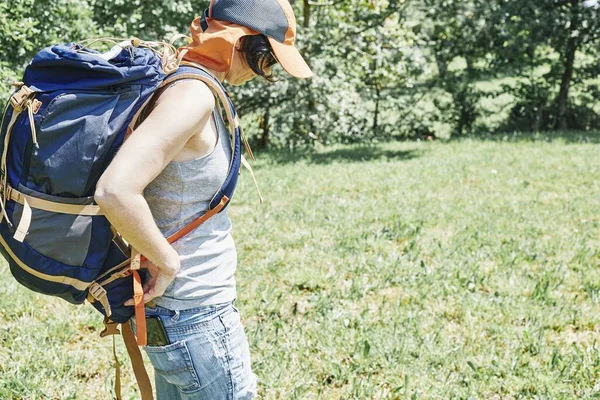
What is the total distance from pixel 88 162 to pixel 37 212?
18 cm

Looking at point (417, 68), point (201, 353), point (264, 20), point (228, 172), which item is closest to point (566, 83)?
point (417, 68)

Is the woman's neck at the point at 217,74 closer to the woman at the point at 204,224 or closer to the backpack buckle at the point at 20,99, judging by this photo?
the woman at the point at 204,224

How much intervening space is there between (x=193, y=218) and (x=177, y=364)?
0.39 m

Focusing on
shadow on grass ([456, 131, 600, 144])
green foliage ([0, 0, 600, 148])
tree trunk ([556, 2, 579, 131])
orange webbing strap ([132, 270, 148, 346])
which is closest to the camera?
orange webbing strap ([132, 270, 148, 346])

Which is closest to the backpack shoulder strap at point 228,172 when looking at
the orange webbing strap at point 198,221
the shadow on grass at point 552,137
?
the orange webbing strap at point 198,221

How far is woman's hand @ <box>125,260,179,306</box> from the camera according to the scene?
5.22 feet

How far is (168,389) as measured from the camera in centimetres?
204

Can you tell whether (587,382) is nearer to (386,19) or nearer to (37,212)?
(37,212)

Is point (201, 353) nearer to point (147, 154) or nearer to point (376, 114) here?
point (147, 154)

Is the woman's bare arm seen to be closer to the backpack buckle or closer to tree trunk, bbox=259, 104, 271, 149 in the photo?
the backpack buckle

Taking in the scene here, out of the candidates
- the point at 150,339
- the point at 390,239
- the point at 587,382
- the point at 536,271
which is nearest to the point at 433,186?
the point at 390,239

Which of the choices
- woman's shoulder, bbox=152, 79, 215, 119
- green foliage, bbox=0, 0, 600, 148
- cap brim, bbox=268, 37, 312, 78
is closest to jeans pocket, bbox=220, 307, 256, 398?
woman's shoulder, bbox=152, 79, 215, 119

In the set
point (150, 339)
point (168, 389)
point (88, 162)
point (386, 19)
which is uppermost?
point (386, 19)

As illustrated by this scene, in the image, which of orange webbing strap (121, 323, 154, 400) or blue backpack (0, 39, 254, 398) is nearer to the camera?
blue backpack (0, 39, 254, 398)
